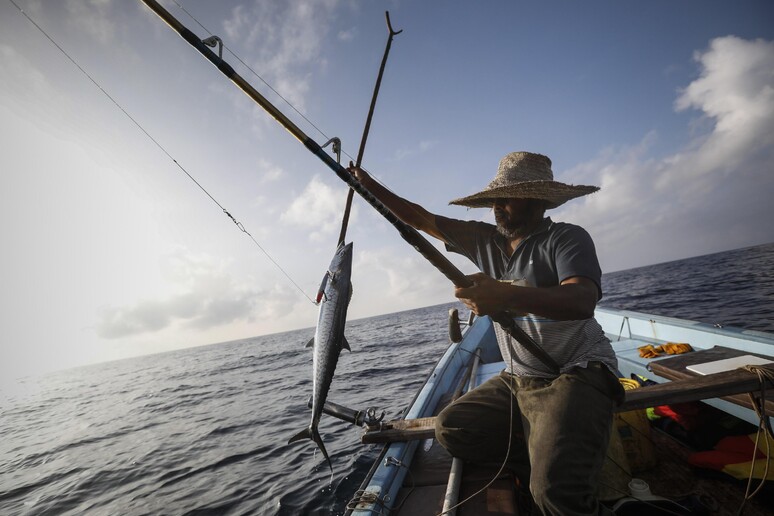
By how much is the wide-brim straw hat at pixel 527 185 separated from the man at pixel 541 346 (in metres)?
0.01

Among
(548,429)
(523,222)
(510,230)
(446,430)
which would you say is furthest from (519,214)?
(446,430)

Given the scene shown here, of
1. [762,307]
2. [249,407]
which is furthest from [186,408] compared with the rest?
[762,307]

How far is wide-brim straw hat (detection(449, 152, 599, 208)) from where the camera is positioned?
304 centimetres

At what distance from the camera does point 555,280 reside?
2902mm

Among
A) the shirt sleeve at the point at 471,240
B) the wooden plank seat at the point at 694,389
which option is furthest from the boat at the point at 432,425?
the shirt sleeve at the point at 471,240

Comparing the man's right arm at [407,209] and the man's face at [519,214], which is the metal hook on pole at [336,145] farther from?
the man's face at [519,214]

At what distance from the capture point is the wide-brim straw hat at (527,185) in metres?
3.04

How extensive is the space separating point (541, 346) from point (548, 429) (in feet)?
2.46

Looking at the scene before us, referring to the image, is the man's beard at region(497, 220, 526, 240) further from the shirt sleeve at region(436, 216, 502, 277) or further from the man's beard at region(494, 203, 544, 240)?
the shirt sleeve at region(436, 216, 502, 277)

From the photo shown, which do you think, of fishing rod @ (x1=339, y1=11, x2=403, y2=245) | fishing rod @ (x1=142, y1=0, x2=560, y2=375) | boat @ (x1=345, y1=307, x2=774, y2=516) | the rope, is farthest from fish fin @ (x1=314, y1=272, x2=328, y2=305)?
the rope

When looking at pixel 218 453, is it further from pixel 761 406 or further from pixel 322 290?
pixel 761 406

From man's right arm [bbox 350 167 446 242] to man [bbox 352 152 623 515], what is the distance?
0.78 ft

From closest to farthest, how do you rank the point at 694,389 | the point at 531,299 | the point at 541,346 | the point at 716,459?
the point at 531,299, the point at 694,389, the point at 541,346, the point at 716,459

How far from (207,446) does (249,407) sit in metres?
4.23
